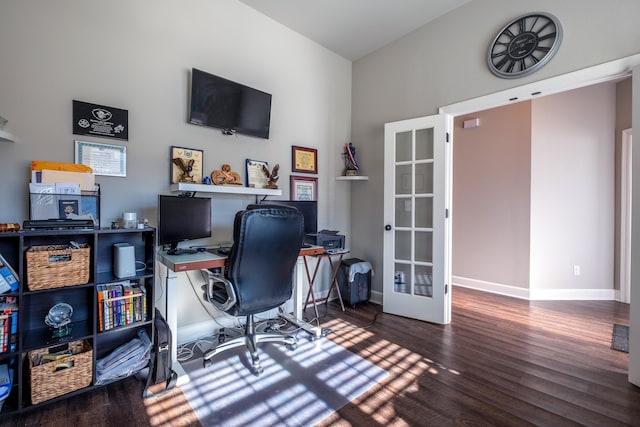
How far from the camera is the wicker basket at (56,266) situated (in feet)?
5.30

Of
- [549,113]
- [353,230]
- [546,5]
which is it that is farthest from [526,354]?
[549,113]

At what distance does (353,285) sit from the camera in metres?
3.45

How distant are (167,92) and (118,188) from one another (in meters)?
0.87

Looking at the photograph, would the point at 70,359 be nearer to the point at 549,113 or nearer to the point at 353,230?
the point at 353,230

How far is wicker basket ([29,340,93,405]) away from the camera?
1603 mm

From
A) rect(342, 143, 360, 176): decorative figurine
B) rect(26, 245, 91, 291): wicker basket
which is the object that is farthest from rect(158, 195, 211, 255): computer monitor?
rect(342, 143, 360, 176): decorative figurine

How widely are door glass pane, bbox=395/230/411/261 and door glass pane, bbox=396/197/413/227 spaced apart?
0.33 feet

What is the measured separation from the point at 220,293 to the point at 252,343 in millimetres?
443

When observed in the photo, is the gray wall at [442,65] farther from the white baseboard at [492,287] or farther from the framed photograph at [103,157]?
the framed photograph at [103,157]

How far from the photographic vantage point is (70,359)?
171 cm

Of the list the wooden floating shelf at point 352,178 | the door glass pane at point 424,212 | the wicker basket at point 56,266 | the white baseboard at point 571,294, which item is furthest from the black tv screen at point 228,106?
the white baseboard at point 571,294

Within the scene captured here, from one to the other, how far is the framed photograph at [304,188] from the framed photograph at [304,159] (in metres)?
0.10

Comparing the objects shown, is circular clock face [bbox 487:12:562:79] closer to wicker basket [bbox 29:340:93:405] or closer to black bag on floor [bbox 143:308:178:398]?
black bag on floor [bbox 143:308:178:398]

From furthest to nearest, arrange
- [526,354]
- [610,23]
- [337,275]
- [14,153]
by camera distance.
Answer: [337,275] < [526,354] < [610,23] < [14,153]
